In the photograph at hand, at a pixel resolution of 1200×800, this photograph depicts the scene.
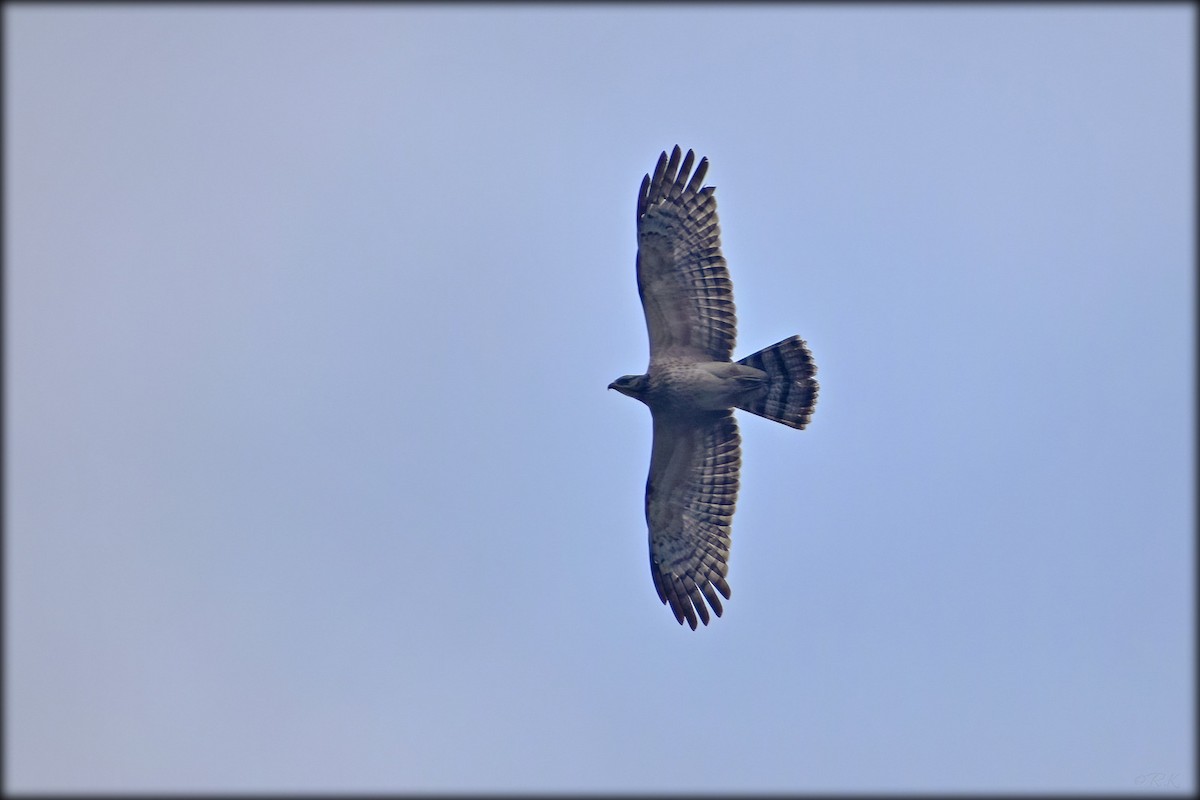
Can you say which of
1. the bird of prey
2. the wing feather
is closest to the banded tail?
the bird of prey

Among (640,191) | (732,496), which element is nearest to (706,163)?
(640,191)

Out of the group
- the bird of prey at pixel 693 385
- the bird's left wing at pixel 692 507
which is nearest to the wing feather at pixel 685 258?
the bird of prey at pixel 693 385

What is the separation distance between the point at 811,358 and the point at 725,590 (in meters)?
3.34

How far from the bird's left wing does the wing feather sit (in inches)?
47.8

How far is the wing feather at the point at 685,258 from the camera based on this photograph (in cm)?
2045

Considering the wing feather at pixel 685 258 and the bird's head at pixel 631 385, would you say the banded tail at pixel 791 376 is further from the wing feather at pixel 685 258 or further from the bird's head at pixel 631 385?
the bird's head at pixel 631 385

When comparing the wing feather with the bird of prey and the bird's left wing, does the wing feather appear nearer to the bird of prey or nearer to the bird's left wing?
the bird of prey

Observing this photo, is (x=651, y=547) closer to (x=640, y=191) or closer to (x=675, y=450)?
(x=675, y=450)

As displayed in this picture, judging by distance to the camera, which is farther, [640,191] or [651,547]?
[651,547]

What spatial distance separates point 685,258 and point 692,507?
3.51 m

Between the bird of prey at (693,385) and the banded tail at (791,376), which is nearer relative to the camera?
the bird of prey at (693,385)

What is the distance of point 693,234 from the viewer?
20469 mm

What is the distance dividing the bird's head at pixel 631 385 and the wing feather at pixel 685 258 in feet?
2.80

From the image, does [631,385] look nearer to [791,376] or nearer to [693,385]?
[693,385]
